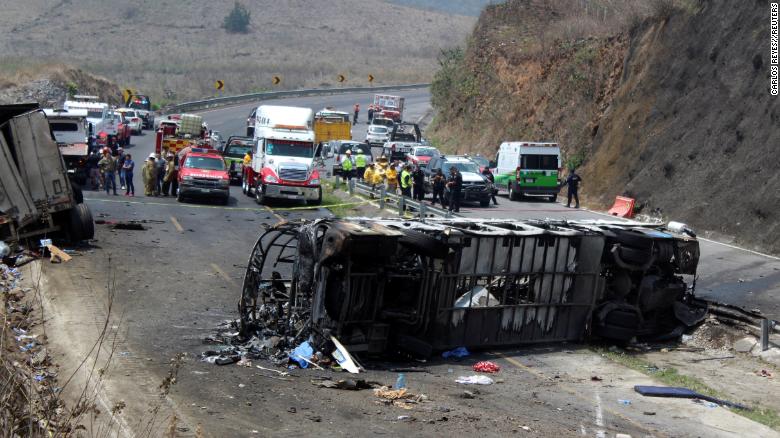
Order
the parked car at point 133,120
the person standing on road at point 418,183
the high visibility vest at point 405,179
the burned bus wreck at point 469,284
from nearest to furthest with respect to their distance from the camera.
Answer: the burned bus wreck at point 469,284, the high visibility vest at point 405,179, the person standing on road at point 418,183, the parked car at point 133,120

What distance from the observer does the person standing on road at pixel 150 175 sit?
35.3 m

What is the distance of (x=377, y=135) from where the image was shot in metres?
63.1

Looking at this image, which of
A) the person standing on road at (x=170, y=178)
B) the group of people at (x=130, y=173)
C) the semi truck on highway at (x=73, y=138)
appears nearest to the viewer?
the group of people at (x=130, y=173)

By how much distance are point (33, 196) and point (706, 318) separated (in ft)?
49.6

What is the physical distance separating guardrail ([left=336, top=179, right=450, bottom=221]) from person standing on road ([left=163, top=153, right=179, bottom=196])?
6.81 meters

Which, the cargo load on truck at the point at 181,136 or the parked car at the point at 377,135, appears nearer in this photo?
the cargo load on truck at the point at 181,136

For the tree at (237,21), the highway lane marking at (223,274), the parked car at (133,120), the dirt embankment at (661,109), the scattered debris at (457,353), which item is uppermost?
the tree at (237,21)

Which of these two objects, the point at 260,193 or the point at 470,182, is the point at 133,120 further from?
the point at 470,182

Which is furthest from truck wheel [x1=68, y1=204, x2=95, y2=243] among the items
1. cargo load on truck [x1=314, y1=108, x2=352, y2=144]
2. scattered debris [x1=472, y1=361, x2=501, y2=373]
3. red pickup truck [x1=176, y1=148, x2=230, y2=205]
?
cargo load on truck [x1=314, y1=108, x2=352, y2=144]

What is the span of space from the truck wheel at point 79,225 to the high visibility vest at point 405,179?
1343 centimetres

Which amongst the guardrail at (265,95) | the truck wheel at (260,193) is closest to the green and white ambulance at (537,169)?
the truck wheel at (260,193)

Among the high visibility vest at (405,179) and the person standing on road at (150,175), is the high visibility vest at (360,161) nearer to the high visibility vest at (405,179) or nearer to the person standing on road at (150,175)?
the high visibility vest at (405,179)

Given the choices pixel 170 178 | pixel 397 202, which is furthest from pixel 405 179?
pixel 170 178

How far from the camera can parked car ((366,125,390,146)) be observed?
207 feet
